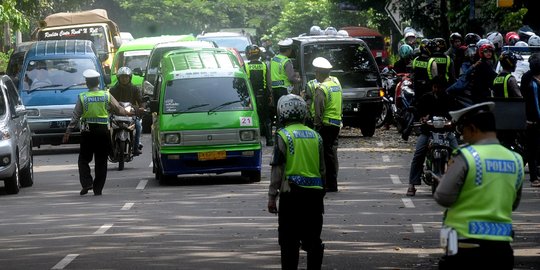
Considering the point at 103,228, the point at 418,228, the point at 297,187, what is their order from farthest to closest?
the point at 103,228
the point at 418,228
the point at 297,187

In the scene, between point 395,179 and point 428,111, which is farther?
point 395,179

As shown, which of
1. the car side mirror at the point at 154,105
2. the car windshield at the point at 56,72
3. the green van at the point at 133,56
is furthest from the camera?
the green van at the point at 133,56

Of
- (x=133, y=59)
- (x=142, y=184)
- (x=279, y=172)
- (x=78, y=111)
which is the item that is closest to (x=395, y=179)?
(x=142, y=184)

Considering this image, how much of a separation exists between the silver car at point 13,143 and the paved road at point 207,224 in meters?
0.24

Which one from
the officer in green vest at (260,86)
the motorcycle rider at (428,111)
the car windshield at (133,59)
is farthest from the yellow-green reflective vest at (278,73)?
the car windshield at (133,59)

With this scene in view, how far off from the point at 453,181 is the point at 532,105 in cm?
1161

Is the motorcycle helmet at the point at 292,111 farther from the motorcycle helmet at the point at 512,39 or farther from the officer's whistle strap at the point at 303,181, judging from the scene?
the motorcycle helmet at the point at 512,39

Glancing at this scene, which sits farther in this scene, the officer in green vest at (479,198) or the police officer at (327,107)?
the police officer at (327,107)

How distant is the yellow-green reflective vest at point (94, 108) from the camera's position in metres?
19.8

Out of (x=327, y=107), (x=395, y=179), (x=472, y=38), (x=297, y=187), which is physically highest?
(x=297, y=187)

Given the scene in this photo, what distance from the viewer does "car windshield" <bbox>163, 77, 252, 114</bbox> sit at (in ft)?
69.8

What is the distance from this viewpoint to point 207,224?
1599cm

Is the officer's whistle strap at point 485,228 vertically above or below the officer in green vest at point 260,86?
above

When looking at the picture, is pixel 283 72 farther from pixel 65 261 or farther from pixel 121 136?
pixel 65 261
